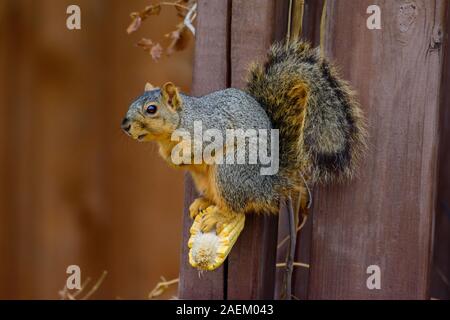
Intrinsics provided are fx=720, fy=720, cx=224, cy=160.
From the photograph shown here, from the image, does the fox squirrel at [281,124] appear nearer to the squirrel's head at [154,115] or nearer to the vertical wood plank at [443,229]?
the squirrel's head at [154,115]

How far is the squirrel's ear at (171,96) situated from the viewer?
116 centimetres

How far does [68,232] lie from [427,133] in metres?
1.19

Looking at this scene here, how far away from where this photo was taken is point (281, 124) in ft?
4.09

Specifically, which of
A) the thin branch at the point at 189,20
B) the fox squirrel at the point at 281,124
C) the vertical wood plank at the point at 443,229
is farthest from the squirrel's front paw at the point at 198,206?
the vertical wood plank at the point at 443,229

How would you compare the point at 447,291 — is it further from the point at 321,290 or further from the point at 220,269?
the point at 220,269

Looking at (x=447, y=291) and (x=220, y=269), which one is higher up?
(x=220, y=269)

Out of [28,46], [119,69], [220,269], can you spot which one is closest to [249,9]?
[220,269]

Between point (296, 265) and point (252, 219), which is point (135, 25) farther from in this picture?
point (296, 265)

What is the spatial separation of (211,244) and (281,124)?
240 millimetres

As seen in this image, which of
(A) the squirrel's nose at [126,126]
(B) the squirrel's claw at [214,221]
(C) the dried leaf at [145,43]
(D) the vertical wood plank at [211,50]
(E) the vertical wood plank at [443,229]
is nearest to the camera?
(A) the squirrel's nose at [126,126]

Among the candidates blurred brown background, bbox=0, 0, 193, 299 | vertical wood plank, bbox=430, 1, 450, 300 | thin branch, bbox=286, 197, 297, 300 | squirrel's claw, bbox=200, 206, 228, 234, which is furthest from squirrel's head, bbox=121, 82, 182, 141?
blurred brown background, bbox=0, 0, 193, 299

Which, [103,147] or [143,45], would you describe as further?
[103,147]

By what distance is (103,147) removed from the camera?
2.08 m

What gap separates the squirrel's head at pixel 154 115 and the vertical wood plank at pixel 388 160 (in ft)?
1.08
